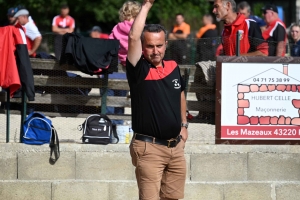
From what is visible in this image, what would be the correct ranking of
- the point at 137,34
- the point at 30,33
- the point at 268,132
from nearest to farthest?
the point at 137,34 < the point at 268,132 < the point at 30,33

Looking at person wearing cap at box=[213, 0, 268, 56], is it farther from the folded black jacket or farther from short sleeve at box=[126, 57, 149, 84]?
short sleeve at box=[126, 57, 149, 84]

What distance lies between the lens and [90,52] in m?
8.47

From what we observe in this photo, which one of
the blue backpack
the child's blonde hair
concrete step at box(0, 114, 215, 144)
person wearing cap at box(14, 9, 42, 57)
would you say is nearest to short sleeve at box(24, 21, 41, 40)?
person wearing cap at box(14, 9, 42, 57)

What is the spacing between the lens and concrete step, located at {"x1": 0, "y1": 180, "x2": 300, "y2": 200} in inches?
326

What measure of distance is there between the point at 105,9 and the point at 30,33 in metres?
16.1

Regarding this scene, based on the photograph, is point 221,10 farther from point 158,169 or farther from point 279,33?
point 158,169

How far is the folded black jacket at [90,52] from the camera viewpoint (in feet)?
27.8

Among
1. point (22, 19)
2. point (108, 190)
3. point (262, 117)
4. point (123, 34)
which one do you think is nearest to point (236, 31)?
point (262, 117)

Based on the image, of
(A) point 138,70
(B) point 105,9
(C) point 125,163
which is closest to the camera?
(A) point 138,70

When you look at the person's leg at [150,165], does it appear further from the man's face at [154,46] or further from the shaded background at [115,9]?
the shaded background at [115,9]

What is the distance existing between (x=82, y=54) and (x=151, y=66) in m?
2.49

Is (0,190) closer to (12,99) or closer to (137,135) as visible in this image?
(12,99)

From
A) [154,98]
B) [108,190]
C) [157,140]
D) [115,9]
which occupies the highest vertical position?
[115,9]

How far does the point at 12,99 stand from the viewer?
8.91m
